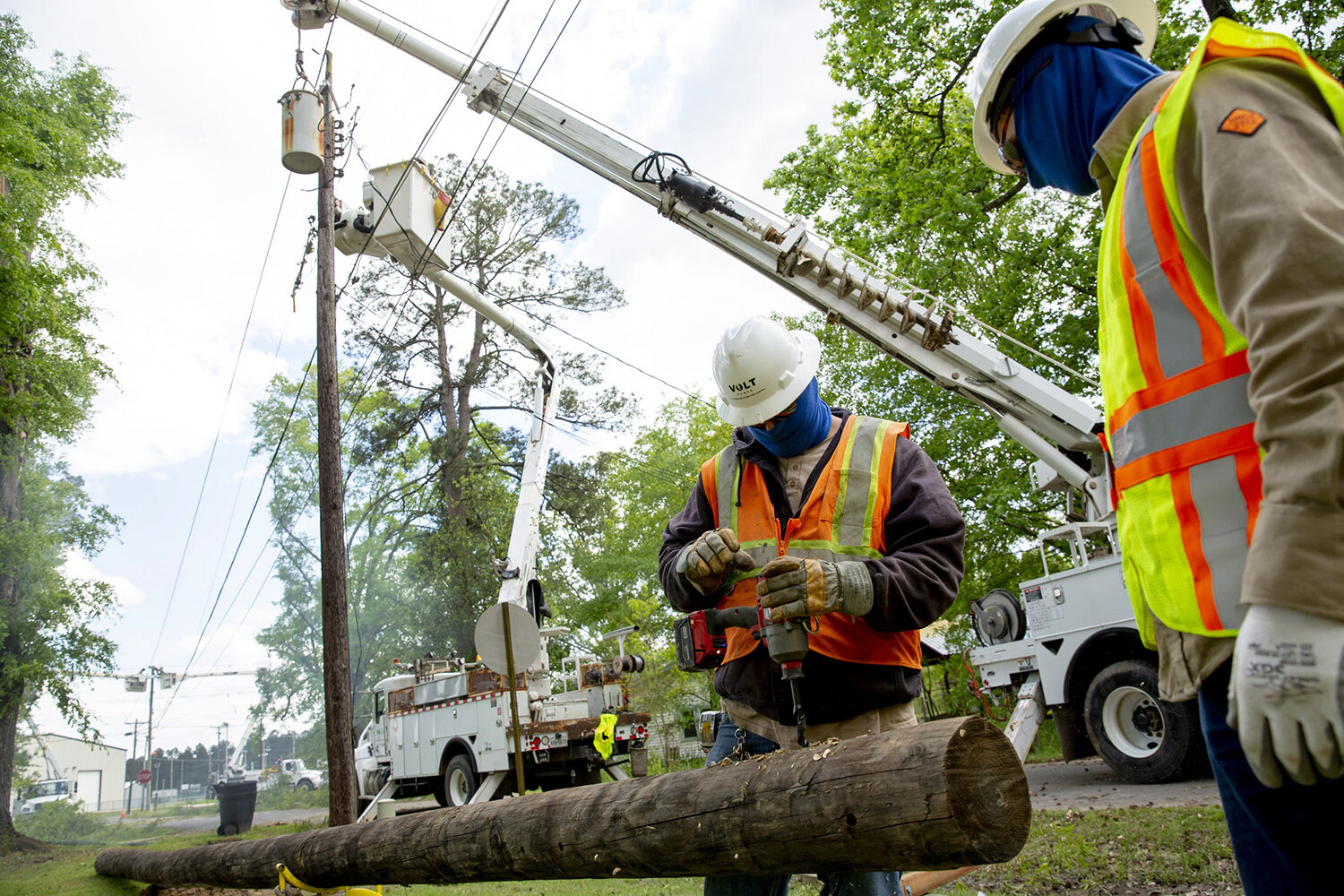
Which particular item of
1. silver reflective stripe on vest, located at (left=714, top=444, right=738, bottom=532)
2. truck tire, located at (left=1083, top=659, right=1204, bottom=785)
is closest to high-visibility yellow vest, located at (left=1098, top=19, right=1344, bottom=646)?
silver reflective stripe on vest, located at (left=714, top=444, right=738, bottom=532)

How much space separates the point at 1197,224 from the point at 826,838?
55.6 inches

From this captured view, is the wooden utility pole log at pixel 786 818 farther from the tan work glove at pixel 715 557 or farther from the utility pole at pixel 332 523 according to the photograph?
the utility pole at pixel 332 523

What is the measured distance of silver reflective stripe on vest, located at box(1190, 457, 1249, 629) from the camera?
1149mm

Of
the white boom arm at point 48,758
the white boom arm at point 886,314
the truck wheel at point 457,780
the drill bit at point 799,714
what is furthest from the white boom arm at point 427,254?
the white boom arm at point 48,758

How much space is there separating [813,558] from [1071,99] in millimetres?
1334

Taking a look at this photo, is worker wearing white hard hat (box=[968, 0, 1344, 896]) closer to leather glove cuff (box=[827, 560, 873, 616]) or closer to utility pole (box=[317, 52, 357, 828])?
leather glove cuff (box=[827, 560, 873, 616])

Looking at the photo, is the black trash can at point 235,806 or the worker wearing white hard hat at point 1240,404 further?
the black trash can at point 235,806

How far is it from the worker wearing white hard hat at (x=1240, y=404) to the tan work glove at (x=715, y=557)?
1.21 meters

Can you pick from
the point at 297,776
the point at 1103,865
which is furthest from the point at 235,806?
the point at 297,776

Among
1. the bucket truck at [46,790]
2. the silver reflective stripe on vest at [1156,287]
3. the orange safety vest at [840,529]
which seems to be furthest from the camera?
the bucket truck at [46,790]

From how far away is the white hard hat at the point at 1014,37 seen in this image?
162 cm

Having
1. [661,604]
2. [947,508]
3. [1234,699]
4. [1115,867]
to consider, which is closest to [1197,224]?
[1234,699]

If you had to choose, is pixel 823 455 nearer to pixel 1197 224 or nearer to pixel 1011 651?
pixel 1197 224

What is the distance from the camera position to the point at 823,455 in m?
2.70
